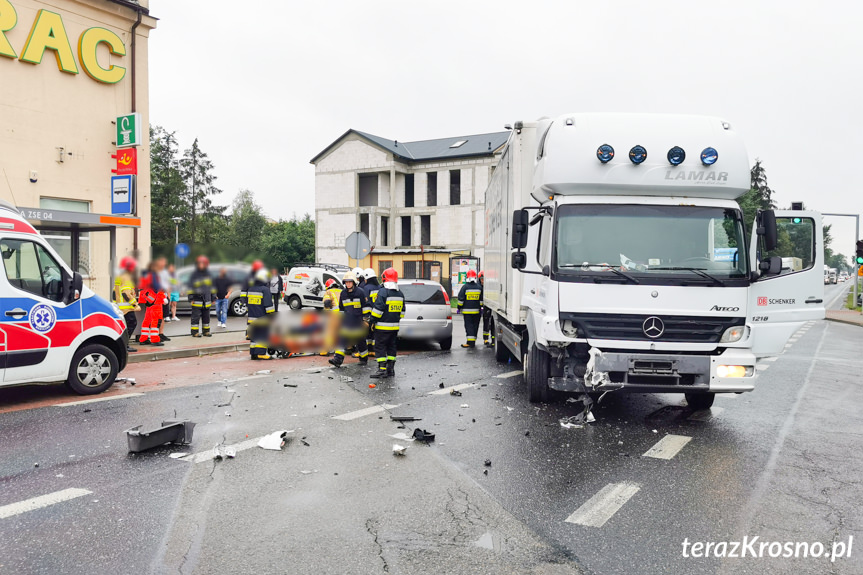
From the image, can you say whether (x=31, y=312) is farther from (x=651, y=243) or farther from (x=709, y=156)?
(x=709, y=156)

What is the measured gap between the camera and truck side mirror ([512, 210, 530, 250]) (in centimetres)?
754

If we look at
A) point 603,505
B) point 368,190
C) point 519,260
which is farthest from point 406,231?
point 603,505

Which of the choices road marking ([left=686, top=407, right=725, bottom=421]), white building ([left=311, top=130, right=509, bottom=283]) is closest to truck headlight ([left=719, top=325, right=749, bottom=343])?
road marking ([left=686, top=407, right=725, bottom=421])

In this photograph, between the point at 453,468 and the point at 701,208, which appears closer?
the point at 453,468

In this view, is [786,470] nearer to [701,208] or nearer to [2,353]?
[701,208]

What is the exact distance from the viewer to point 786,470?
572cm

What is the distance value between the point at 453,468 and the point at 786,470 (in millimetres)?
2886

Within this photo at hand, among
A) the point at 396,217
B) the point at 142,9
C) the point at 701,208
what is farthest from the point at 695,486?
the point at 396,217

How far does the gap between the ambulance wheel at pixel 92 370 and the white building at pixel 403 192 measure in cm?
3937

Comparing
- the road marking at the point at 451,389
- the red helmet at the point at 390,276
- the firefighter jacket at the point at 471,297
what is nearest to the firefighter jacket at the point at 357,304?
the red helmet at the point at 390,276

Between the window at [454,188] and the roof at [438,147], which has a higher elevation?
the roof at [438,147]

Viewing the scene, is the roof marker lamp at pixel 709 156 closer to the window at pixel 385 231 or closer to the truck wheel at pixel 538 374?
the truck wheel at pixel 538 374

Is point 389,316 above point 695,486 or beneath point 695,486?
above

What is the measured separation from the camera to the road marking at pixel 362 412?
7406mm
